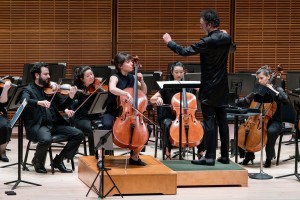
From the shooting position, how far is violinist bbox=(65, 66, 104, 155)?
26.3 ft

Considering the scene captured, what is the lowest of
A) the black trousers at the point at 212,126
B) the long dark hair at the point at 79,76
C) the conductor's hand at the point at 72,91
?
the black trousers at the point at 212,126

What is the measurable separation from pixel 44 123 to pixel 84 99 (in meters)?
0.68

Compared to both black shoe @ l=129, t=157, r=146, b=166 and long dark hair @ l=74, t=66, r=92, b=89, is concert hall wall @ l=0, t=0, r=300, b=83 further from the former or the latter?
black shoe @ l=129, t=157, r=146, b=166

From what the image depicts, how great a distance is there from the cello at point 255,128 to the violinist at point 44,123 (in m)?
1.85

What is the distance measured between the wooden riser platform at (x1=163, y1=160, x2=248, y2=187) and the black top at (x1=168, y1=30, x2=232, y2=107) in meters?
0.64

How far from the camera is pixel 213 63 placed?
21.8ft

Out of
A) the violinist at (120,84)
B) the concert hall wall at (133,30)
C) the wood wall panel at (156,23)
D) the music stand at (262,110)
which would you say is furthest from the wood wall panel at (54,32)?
the violinist at (120,84)

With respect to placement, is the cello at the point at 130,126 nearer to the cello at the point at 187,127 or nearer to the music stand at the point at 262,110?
the cello at the point at 187,127

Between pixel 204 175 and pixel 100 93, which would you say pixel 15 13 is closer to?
pixel 100 93

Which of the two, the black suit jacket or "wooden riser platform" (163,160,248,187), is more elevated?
the black suit jacket

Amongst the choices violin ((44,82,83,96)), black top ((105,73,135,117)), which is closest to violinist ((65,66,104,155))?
violin ((44,82,83,96))

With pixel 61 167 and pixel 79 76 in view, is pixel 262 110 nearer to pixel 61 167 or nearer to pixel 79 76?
pixel 79 76

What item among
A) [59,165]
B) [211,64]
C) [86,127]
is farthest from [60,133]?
[211,64]

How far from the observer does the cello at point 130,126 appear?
21.2ft
